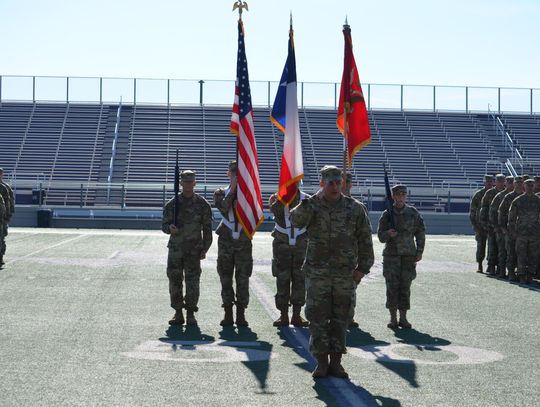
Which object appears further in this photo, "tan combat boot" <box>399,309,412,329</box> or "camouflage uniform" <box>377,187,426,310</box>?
"camouflage uniform" <box>377,187,426,310</box>

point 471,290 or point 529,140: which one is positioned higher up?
point 529,140

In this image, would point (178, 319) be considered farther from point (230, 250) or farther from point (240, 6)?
point (240, 6)

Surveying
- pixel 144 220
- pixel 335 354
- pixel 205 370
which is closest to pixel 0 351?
pixel 205 370

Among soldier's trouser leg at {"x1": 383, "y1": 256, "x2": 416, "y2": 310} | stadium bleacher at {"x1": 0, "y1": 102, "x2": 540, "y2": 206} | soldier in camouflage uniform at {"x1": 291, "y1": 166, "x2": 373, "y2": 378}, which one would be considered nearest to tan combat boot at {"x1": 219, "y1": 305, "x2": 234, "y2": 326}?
soldier's trouser leg at {"x1": 383, "y1": 256, "x2": 416, "y2": 310}

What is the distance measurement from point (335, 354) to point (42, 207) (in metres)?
32.2

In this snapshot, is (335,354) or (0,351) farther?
(0,351)

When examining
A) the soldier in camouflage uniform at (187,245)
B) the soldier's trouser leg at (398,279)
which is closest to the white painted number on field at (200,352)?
the soldier in camouflage uniform at (187,245)

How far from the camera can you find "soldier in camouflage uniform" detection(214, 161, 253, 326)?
11.8m

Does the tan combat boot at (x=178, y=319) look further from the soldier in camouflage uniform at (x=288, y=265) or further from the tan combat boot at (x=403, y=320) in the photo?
the tan combat boot at (x=403, y=320)

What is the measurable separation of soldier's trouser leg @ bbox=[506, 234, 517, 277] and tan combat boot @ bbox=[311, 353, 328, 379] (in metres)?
10.5

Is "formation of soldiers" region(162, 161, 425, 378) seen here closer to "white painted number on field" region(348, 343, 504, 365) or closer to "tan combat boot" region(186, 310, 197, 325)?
"tan combat boot" region(186, 310, 197, 325)

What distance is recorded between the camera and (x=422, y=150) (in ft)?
172

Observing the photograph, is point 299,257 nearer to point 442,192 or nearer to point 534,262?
point 534,262

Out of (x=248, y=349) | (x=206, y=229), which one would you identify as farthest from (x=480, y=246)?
(x=248, y=349)
